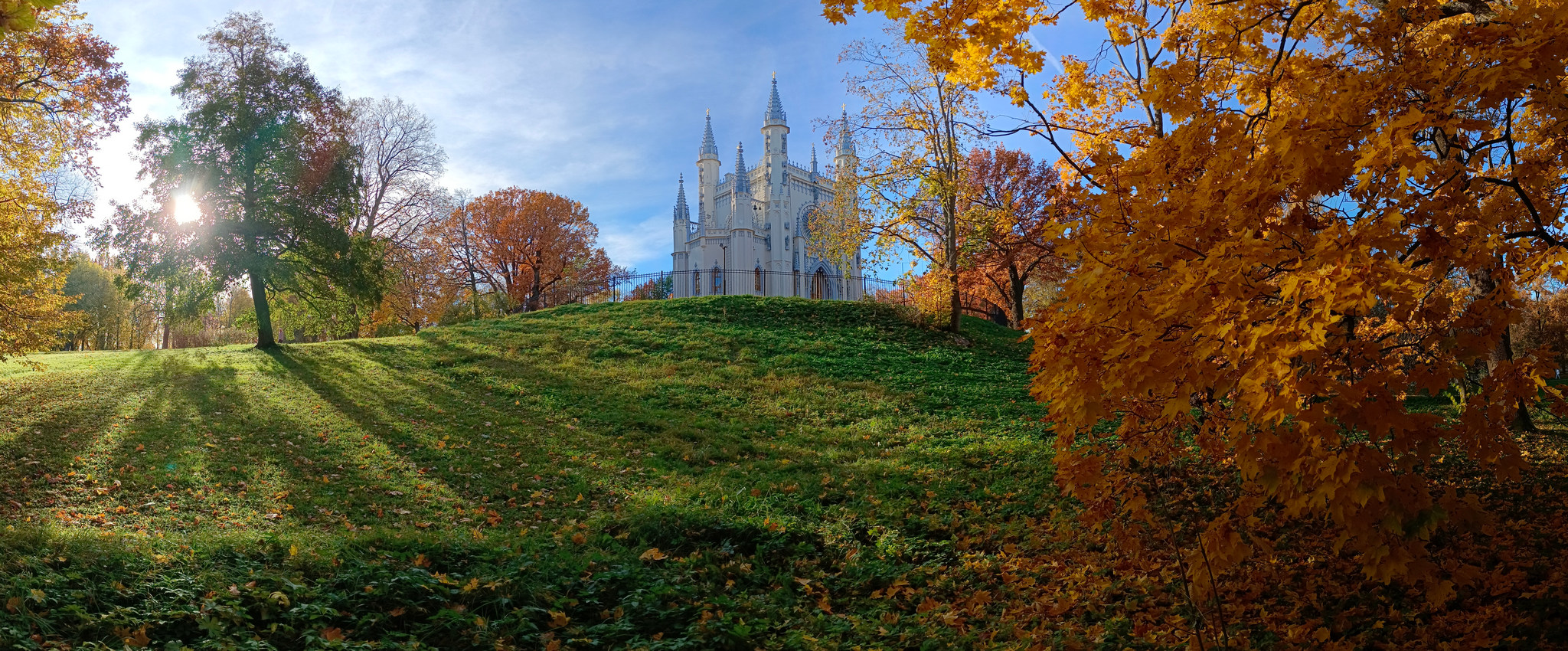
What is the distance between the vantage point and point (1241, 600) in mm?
5047

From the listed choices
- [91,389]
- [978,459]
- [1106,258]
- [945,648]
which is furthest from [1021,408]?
[91,389]

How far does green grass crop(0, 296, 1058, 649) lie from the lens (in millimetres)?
4586

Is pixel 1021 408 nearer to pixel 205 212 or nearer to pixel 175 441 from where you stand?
pixel 175 441

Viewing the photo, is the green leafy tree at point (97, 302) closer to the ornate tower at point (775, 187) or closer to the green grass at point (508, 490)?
the green grass at point (508, 490)

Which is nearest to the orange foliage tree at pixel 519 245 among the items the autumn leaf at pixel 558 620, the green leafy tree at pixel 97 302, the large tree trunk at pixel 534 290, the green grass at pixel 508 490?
the large tree trunk at pixel 534 290

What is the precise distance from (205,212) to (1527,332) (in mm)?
43799

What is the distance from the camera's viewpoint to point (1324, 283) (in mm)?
2893

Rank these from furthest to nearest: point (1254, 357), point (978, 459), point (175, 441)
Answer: point (175, 441)
point (978, 459)
point (1254, 357)

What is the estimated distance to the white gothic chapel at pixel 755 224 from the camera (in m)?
56.5

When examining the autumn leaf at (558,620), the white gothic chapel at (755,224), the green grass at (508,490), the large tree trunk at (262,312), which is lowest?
the autumn leaf at (558,620)

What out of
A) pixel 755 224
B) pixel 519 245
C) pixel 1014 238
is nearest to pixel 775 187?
pixel 755 224

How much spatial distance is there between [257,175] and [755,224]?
43390 millimetres

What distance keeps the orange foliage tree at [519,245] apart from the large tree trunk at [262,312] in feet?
55.7

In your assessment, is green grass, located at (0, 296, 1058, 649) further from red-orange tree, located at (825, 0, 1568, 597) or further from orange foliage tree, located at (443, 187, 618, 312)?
orange foliage tree, located at (443, 187, 618, 312)
